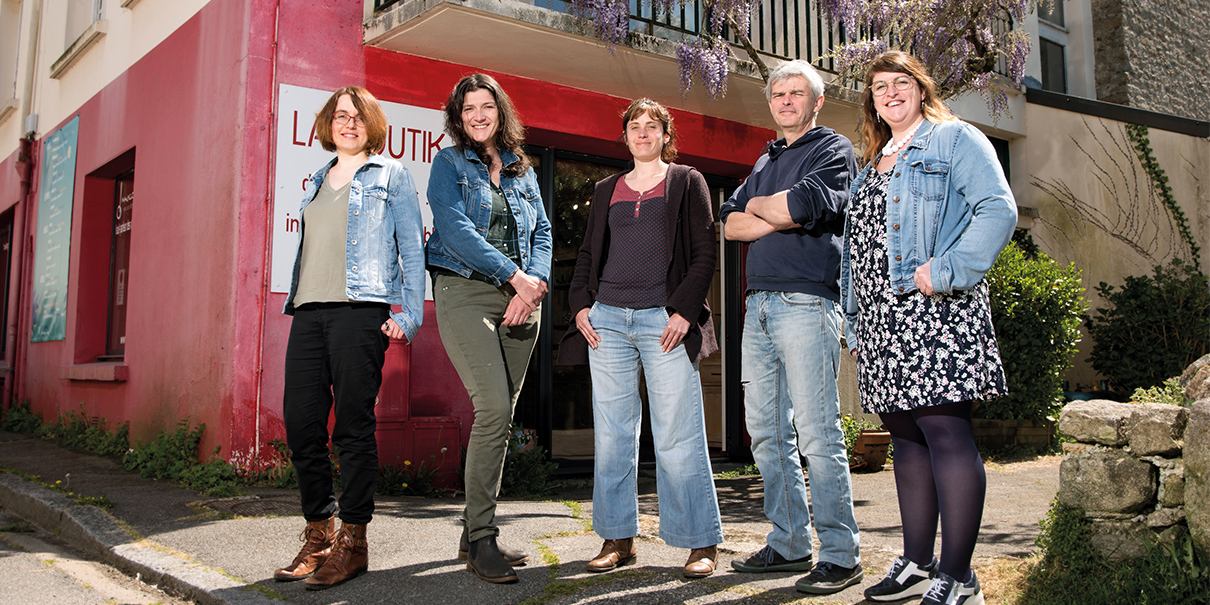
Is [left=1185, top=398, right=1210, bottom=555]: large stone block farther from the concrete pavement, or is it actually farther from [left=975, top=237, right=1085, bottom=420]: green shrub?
[left=975, top=237, right=1085, bottom=420]: green shrub

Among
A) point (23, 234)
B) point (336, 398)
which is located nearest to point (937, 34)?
point (336, 398)

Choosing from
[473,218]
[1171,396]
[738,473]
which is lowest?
[738,473]

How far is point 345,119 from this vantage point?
3158 millimetres

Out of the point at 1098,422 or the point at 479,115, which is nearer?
the point at 1098,422

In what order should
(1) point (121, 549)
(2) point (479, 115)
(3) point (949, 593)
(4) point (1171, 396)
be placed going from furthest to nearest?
(4) point (1171, 396)
(1) point (121, 549)
(2) point (479, 115)
(3) point (949, 593)

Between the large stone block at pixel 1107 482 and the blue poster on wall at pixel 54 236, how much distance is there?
8.44 metres

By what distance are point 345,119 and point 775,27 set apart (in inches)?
198

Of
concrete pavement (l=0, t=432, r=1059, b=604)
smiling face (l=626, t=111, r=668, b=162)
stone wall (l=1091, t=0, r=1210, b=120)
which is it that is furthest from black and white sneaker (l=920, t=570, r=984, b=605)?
stone wall (l=1091, t=0, r=1210, b=120)

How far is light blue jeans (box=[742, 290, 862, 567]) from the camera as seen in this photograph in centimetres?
280

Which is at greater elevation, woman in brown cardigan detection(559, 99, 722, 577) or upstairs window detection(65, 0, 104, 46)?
upstairs window detection(65, 0, 104, 46)

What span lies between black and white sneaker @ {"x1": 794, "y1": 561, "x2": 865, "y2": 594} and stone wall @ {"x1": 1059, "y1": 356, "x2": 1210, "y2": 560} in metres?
0.78

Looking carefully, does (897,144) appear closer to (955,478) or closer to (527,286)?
(955,478)

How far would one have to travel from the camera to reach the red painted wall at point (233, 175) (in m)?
5.31

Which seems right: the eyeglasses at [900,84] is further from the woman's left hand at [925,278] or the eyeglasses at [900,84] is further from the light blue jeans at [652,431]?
the light blue jeans at [652,431]
